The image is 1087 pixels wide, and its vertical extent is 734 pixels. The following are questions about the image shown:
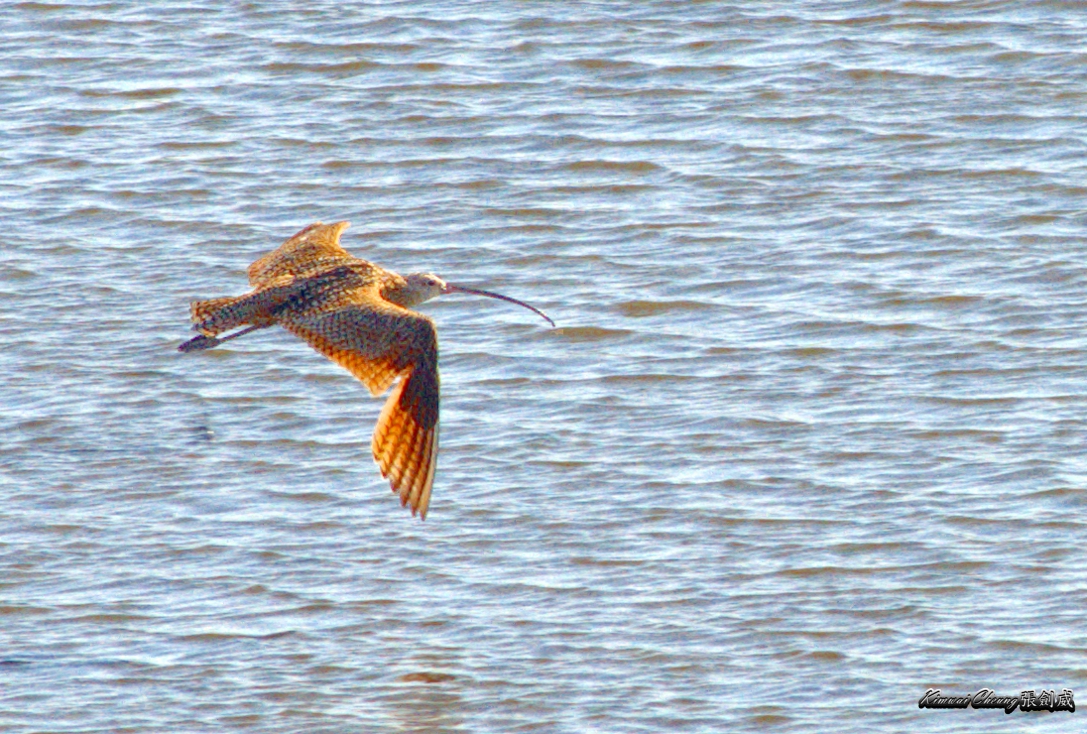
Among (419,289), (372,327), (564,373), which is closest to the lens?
(372,327)

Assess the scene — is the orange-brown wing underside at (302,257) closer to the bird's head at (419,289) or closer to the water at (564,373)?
the bird's head at (419,289)

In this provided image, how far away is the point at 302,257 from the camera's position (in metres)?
8.38

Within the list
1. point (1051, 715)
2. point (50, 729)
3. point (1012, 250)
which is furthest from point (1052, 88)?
point (50, 729)

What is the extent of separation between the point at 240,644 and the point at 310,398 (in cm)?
206

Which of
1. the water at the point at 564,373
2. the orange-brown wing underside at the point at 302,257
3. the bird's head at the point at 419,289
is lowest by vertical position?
the water at the point at 564,373

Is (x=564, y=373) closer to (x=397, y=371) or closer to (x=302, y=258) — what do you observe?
(x=302, y=258)

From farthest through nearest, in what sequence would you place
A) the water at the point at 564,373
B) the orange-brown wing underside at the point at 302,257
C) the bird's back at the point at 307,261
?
the orange-brown wing underside at the point at 302,257
the bird's back at the point at 307,261
the water at the point at 564,373

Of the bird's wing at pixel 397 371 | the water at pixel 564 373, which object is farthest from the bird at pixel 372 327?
the water at pixel 564 373

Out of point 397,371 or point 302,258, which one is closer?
point 397,371

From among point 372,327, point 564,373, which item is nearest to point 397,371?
point 372,327

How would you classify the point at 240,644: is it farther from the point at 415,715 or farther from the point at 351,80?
the point at 351,80

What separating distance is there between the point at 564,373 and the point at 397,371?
203cm

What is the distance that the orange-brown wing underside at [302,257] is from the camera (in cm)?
820

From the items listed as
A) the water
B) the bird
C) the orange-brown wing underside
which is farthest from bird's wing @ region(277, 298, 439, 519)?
the orange-brown wing underside
